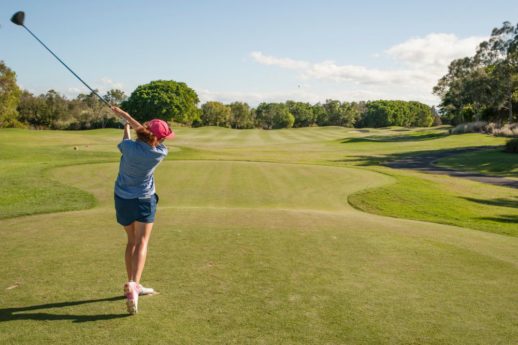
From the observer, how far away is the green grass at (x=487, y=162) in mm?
35469

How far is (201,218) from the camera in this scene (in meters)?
10.9

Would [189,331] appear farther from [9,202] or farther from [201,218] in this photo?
[9,202]

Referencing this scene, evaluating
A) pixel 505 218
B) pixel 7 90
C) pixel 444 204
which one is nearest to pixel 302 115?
pixel 7 90

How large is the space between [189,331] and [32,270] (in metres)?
3.12

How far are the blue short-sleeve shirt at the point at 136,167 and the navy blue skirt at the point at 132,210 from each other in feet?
0.18

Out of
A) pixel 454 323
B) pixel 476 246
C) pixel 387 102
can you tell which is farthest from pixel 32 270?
pixel 387 102

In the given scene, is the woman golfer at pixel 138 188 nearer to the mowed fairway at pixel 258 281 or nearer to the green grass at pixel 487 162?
the mowed fairway at pixel 258 281

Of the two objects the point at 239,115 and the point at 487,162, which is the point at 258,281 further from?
the point at 239,115

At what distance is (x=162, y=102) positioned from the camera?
104 metres

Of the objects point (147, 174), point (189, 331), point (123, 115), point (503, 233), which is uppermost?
point (123, 115)

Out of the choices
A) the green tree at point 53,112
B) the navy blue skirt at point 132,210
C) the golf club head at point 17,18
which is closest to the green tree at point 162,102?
the green tree at point 53,112

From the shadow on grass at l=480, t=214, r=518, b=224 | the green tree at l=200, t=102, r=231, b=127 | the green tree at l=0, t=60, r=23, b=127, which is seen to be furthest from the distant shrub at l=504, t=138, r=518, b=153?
the green tree at l=200, t=102, r=231, b=127

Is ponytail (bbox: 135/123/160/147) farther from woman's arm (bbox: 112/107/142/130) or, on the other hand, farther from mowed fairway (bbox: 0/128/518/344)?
mowed fairway (bbox: 0/128/518/344)

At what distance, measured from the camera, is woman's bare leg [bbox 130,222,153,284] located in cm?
568
